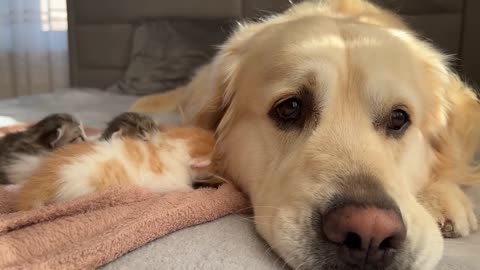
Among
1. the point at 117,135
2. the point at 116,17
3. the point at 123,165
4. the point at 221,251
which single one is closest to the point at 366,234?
the point at 221,251

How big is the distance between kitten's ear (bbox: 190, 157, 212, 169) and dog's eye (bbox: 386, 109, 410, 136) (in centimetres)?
47

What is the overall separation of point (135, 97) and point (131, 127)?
253 cm

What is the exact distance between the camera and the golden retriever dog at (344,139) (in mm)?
910

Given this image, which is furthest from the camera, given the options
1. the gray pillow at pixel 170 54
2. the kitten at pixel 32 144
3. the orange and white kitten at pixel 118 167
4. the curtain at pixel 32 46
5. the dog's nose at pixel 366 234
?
the curtain at pixel 32 46

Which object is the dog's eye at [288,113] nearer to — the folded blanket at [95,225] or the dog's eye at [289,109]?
the dog's eye at [289,109]

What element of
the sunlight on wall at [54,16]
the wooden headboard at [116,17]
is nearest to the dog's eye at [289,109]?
the wooden headboard at [116,17]

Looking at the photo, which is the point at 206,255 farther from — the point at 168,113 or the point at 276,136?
the point at 168,113

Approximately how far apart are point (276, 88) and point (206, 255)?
0.51 metres

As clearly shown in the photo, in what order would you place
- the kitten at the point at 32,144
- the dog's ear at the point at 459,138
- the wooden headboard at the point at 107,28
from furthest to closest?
the wooden headboard at the point at 107,28, the dog's ear at the point at 459,138, the kitten at the point at 32,144

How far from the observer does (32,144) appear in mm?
1399

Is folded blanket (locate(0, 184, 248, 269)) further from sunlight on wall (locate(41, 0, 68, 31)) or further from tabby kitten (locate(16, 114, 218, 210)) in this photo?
sunlight on wall (locate(41, 0, 68, 31))

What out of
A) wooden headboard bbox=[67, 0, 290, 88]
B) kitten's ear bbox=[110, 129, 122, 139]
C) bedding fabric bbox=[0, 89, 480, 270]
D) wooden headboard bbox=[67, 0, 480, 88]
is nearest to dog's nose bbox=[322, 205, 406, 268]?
bedding fabric bbox=[0, 89, 480, 270]

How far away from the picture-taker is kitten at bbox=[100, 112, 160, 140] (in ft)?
4.31

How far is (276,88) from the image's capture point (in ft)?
4.14
